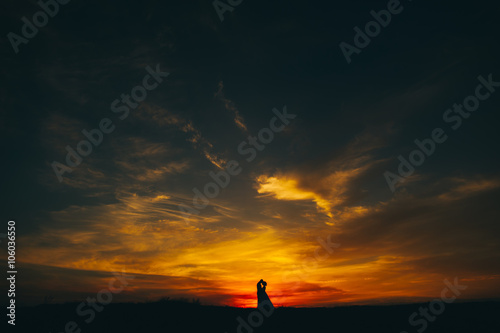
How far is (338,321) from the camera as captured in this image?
14445 mm

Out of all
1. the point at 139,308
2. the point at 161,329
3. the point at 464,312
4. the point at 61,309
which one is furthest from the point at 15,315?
the point at 464,312

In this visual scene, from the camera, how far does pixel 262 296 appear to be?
1791cm

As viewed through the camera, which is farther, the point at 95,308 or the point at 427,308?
the point at 95,308

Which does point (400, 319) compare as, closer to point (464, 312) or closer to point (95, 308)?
point (464, 312)

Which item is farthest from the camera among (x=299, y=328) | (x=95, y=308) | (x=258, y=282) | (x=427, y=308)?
(x=258, y=282)

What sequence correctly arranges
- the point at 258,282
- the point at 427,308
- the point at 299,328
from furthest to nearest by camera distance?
the point at 258,282 → the point at 427,308 → the point at 299,328

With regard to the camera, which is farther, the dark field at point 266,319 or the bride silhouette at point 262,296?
the bride silhouette at point 262,296

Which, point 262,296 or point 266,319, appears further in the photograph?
point 262,296

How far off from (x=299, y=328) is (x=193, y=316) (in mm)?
5687

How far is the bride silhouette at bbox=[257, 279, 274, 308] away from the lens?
57.7ft

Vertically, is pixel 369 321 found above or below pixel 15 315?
below

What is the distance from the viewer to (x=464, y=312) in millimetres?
14422

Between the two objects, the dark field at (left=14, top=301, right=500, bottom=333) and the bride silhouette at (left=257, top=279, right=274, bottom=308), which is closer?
the dark field at (left=14, top=301, right=500, bottom=333)

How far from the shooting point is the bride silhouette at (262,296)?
17.6 meters
